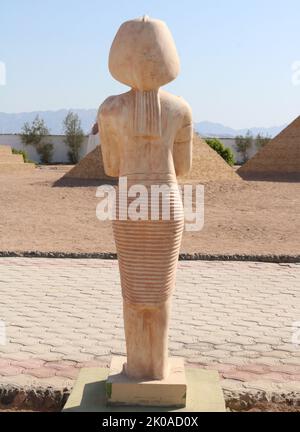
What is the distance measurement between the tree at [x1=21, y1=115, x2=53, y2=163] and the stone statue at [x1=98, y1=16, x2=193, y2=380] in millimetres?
45838

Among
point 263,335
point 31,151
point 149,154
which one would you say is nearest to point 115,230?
point 149,154

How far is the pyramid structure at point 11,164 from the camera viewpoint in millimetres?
28234

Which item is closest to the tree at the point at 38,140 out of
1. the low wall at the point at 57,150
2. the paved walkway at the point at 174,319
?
the low wall at the point at 57,150

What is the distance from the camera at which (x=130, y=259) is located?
11.8 feet

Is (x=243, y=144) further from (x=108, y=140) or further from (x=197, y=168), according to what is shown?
(x=108, y=140)

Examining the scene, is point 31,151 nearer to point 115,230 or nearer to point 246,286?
point 246,286

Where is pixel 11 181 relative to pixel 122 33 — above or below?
below

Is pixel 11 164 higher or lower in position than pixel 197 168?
lower

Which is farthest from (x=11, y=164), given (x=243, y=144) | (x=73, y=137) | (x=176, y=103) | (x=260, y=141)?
(x=260, y=141)

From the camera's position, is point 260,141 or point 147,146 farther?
point 260,141

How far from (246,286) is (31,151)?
44032 millimetres

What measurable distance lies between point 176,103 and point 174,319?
9.69 feet

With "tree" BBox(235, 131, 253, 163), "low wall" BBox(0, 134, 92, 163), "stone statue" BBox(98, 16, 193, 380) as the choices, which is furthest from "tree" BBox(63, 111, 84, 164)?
"stone statue" BBox(98, 16, 193, 380)

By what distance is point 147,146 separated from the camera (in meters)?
3.57
